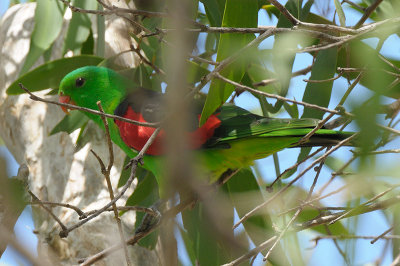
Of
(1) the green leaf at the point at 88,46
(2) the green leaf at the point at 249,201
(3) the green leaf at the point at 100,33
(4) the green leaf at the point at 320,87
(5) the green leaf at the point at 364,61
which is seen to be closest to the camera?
(5) the green leaf at the point at 364,61

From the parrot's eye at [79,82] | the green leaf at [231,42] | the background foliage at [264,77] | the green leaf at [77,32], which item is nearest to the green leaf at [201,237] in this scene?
the background foliage at [264,77]

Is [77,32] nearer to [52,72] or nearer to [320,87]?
[52,72]

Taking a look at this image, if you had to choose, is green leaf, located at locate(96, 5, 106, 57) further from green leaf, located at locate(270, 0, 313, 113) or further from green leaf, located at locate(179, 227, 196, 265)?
green leaf, located at locate(179, 227, 196, 265)

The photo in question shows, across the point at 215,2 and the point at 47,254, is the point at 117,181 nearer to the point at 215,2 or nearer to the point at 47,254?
the point at 47,254

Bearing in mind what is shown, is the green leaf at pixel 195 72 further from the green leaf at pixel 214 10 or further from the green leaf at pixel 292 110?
the green leaf at pixel 292 110

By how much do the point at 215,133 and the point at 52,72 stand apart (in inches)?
41.9

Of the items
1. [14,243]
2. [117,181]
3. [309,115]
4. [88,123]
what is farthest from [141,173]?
[14,243]

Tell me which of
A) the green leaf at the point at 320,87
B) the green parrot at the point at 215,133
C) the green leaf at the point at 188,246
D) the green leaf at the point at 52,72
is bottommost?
the green leaf at the point at 188,246

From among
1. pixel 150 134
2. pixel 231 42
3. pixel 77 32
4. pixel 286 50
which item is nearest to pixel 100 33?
pixel 77 32

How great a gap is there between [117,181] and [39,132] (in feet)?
2.13

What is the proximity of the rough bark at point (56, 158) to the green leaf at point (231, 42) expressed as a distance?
87 cm

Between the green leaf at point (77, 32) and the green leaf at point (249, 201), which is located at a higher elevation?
the green leaf at point (77, 32)

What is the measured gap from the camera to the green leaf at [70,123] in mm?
2645

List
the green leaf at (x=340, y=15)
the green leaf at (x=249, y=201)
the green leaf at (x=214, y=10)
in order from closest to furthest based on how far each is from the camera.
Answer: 1. the green leaf at (x=340, y=15)
2. the green leaf at (x=214, y=10)
3. the green leaf at (x=249, y=201)
